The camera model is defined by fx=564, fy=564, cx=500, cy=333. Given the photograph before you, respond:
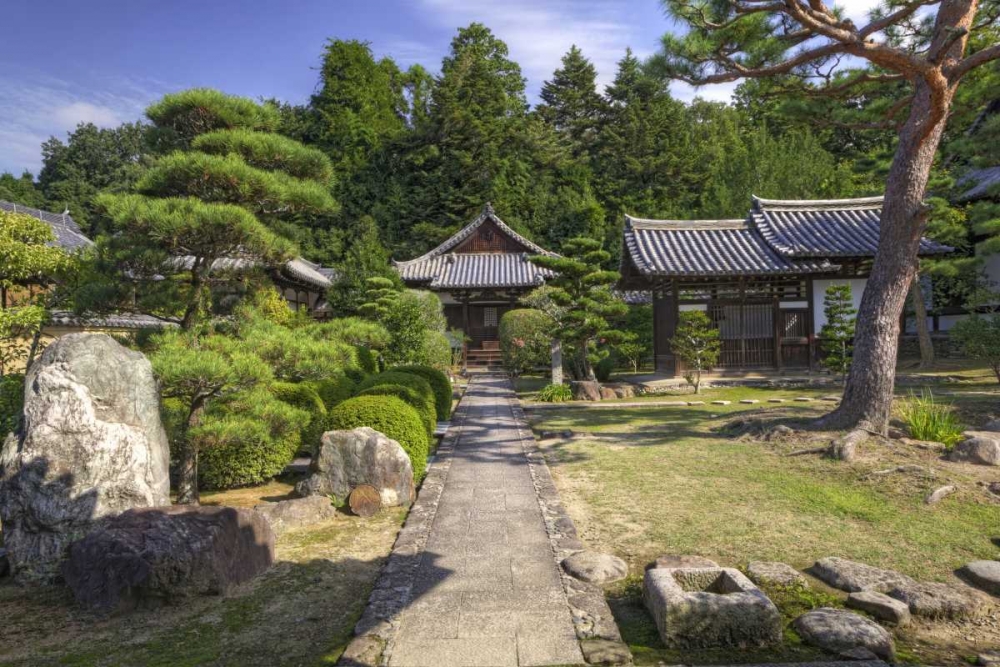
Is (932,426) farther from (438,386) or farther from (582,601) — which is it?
(438,386)

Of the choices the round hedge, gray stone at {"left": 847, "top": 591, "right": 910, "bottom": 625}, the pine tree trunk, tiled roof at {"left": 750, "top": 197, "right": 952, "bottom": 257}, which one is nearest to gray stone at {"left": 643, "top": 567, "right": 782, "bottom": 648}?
gray stone at {"left": 847, "top": 591, "right": 910, "bottom": 625}

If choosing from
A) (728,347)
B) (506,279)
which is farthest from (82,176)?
(728,347)

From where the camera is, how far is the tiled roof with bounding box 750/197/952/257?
1641cm

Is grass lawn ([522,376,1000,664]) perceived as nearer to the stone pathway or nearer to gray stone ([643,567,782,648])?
gray stone ([643,567,782,648])

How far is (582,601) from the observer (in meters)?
3.61

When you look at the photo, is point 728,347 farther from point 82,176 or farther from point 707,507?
point 82,176

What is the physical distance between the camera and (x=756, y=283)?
17.0 meters

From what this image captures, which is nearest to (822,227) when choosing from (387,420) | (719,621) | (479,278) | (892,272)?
(892,272)

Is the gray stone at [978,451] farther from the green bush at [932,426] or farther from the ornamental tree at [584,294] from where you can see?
the ornamental tree at [584,294]

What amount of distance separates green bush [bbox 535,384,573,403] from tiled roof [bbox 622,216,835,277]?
4.41 meters

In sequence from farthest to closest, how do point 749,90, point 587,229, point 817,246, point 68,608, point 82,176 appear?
point 82,176 < point 587,229 < point 817,246 < point 749,90 < point 68,608

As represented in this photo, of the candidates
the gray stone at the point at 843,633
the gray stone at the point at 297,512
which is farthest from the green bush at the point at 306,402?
the gray stone at the point at 843,633

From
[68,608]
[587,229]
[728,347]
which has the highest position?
[587,229]

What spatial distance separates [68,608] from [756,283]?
56.7 feet
